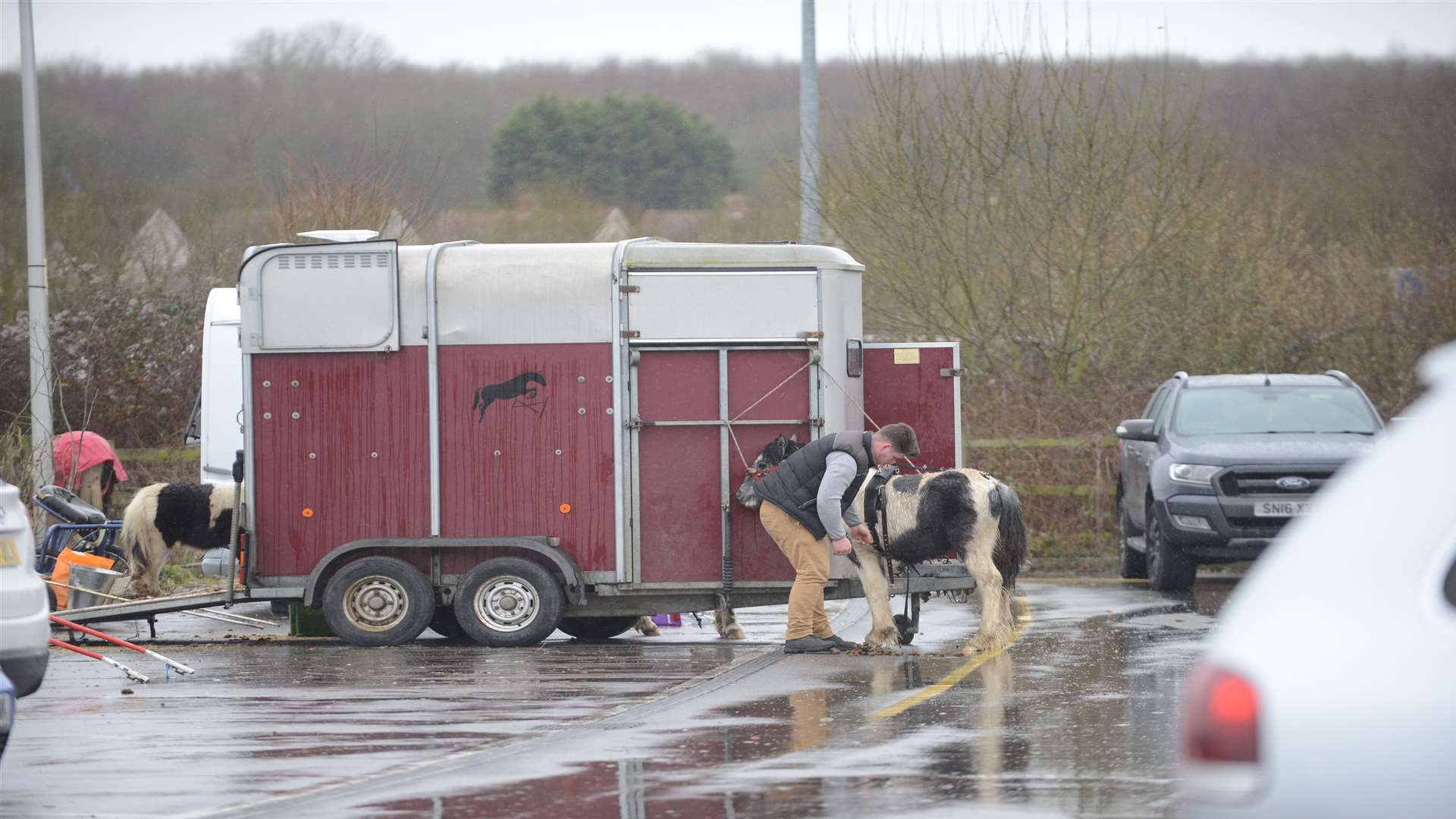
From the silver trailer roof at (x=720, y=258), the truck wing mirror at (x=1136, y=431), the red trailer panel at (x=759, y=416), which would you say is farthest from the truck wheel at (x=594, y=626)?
the truck wing mirror at (x=1136, y=431)

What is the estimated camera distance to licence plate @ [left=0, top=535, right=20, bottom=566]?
24.6ft

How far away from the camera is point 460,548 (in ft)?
43.0

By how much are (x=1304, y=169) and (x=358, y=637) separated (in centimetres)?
2756

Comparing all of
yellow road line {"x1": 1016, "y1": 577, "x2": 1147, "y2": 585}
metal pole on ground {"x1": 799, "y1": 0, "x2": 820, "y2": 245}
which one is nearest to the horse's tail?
yellow road line {"x1": 1016, "y1": 577, "x2": 1147, "y2": 585}

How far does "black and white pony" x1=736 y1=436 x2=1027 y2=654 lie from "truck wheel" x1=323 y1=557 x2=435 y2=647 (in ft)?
10.5

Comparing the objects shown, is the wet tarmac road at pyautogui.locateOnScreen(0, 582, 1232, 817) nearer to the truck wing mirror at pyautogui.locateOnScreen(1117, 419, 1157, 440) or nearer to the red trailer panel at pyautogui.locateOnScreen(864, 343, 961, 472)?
the red trailer panel at pyautogui.locateOnScreen(864, 343, 961, 472)

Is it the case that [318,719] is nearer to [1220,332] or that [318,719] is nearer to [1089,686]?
[1089,686]

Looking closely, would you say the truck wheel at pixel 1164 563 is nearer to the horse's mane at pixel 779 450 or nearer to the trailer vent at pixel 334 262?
the horse's mane at pixel 779 450

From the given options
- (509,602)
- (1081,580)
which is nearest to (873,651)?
(509,602)

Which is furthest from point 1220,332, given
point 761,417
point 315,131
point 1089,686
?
point 315,131

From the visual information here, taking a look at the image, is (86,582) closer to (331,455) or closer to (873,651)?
(331,455)

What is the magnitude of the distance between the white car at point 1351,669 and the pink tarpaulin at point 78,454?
592 inches

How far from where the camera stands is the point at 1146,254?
903 inches

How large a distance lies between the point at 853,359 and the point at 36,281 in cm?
902
